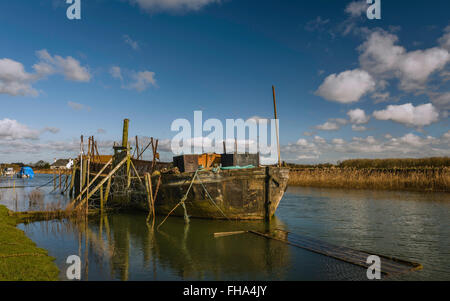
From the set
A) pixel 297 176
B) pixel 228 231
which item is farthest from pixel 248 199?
pixel 297 176

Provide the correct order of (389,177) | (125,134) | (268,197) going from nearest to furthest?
1. (268,197)
2. (125,134)
3. (389,177)

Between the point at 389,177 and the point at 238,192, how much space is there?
2327cm

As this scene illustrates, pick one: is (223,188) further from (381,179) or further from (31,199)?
(381,179)

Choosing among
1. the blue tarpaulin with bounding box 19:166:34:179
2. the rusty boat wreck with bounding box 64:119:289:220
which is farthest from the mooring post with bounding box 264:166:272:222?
the blue tarpaulin with bounding box 19:166:34:179

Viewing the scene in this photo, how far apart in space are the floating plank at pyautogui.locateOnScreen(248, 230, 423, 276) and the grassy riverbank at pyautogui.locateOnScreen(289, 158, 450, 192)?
73.8ft

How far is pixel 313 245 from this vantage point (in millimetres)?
9602

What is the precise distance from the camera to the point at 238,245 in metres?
9.61

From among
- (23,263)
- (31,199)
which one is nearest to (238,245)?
(23,263)

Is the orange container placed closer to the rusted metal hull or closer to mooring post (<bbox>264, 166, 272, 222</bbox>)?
the rusted metal hull

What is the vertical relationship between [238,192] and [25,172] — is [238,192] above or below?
above

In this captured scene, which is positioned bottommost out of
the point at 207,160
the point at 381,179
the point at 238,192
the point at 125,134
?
the point at 381,179
